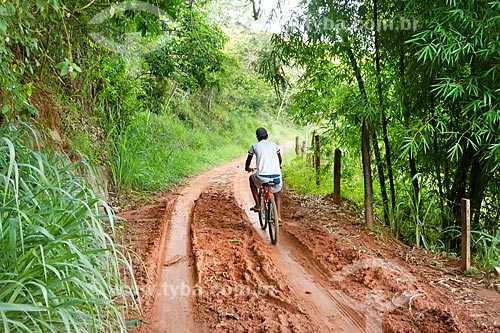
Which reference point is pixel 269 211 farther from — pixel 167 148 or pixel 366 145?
pixel 167 148

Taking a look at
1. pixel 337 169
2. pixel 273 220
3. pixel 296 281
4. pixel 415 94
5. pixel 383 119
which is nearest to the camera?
pixel 296 281

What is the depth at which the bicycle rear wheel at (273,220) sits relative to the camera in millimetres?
5457

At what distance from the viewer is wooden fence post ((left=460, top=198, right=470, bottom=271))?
4328 mm

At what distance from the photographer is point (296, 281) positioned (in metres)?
4.32

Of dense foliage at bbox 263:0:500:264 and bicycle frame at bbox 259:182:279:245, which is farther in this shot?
bicycle frame at bbox 259:182:279:245

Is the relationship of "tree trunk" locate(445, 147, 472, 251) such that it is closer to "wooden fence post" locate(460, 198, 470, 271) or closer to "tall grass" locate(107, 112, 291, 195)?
"wooden fence post" locate(460, 198, 470, 271)

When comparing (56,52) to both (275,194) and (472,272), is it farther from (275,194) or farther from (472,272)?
(472,272)

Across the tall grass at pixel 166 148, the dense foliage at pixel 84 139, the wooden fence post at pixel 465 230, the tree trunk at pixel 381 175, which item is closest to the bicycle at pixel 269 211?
the tree trunk at pixel 381 175

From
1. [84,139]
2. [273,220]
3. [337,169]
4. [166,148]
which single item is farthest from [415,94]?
[166,148]

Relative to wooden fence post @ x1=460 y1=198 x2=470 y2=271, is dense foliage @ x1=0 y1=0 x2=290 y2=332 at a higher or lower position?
higher

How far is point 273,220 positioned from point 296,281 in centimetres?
133

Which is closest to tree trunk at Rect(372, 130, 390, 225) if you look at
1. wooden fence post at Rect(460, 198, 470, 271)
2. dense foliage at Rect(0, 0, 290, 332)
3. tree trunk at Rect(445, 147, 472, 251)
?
tree trunk at Rect(445, 147, 472, 251)

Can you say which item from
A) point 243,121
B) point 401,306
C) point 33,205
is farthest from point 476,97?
point 243,121

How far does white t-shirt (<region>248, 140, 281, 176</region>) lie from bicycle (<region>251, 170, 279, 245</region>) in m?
0.19
